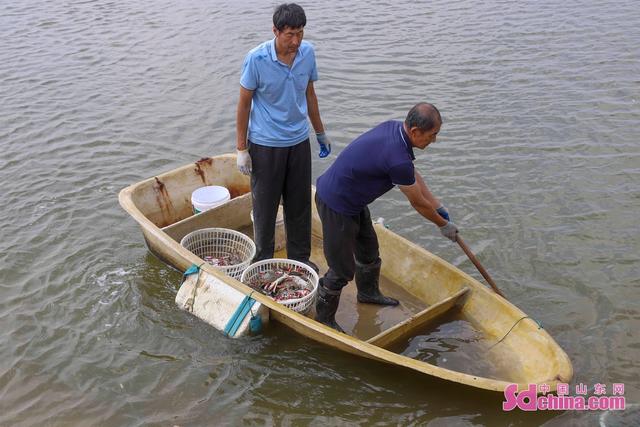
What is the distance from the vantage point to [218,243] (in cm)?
656

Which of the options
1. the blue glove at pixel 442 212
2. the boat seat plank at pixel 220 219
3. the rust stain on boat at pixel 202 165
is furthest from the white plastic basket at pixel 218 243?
the blue glove at pixel 442 212

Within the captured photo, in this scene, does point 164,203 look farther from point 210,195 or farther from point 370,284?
point 370,284

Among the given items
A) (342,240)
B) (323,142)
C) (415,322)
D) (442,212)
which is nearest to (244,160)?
(323,142)

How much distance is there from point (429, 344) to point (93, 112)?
7.21 meters

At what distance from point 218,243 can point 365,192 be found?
2391 millimetres

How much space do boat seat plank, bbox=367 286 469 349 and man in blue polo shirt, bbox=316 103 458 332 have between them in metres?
0.58

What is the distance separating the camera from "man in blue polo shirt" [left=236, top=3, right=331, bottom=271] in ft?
16.3

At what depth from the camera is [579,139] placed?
8.26 m

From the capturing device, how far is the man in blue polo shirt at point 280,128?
4977 mm

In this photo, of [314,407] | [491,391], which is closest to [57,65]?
[314,407]

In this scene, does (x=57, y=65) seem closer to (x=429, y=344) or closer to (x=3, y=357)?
(x=3, y=357)

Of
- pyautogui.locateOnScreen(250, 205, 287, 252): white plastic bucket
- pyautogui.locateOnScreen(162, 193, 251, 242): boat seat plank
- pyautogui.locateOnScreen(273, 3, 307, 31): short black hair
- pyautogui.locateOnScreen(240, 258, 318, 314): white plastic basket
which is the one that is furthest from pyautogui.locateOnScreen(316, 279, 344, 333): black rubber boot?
pyautogui.locateOnScreen(273, 3, 307, 31): short black hair

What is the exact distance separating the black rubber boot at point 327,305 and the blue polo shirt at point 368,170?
Result: 83 centimetres

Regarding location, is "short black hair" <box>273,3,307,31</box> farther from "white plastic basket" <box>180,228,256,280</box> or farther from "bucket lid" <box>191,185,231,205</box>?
"bucket lid" <box>191,185,231,205</box>
